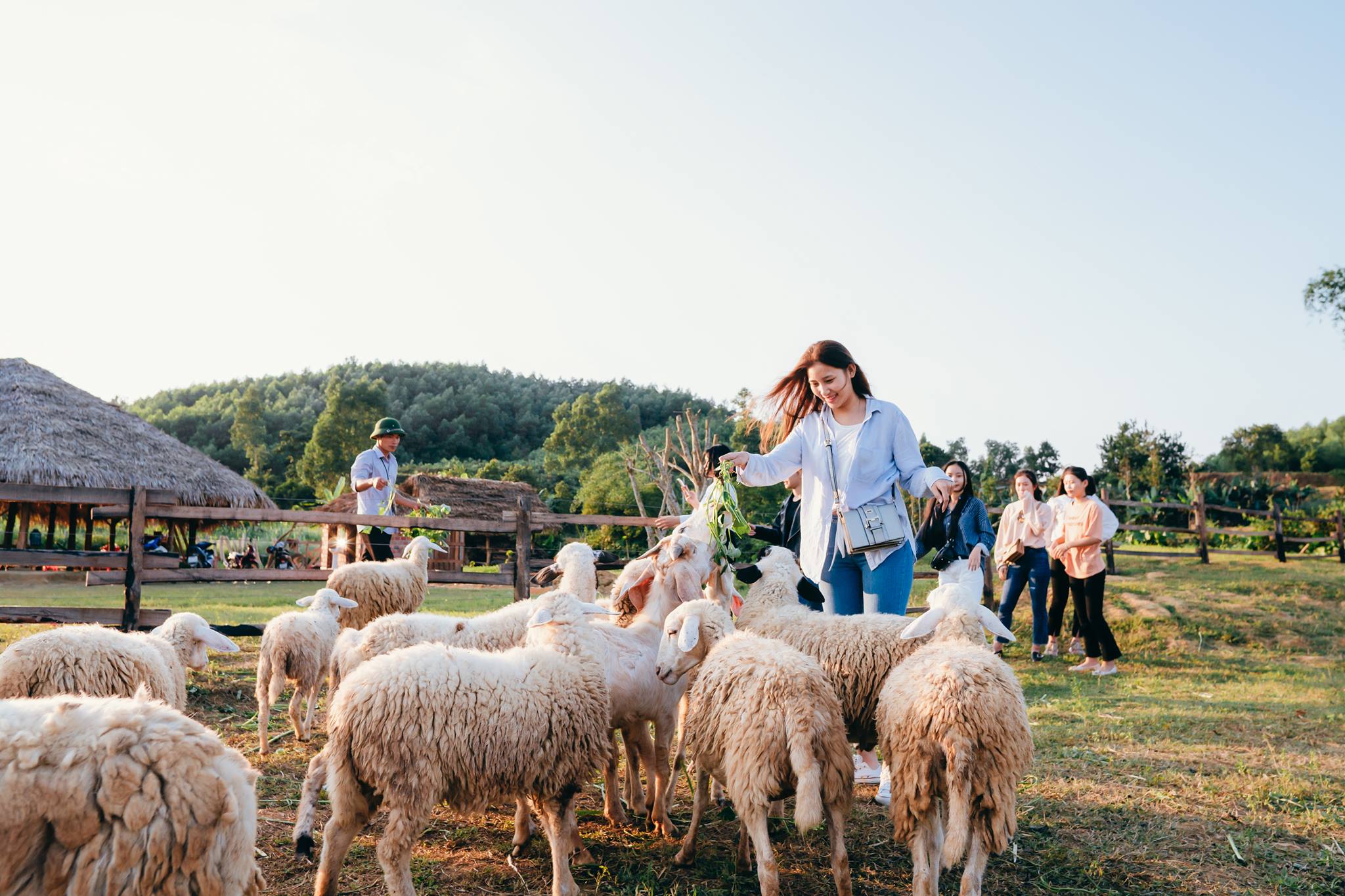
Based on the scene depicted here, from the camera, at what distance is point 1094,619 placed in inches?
383

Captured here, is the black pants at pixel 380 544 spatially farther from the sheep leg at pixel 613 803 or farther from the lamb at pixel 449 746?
the lamb at pixel 449 746

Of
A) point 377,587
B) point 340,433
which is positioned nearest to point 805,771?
point 377,587

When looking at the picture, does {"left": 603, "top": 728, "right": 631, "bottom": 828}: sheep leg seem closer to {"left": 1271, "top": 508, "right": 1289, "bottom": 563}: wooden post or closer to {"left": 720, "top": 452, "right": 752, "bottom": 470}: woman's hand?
{"left": 720, "top": 452, "right": 752, "bottom": 470}: woman's hand

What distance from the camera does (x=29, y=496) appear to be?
8.83 metres

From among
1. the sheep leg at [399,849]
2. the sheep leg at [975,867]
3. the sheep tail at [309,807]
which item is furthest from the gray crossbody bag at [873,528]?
the sheep tail at [309,807]

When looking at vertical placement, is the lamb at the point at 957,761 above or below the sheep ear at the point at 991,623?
below

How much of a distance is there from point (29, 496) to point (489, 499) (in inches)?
950

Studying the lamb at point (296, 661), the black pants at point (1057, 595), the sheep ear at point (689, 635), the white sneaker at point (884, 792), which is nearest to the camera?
the sheep ear at point (689, 635)

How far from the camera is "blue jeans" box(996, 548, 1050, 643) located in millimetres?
10445

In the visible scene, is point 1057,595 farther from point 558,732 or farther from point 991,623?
point 558,732

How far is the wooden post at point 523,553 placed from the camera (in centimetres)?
1055

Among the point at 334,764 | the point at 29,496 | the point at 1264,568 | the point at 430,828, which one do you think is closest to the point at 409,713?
the point at 334,764

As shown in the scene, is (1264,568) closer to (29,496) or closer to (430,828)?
(430,828)

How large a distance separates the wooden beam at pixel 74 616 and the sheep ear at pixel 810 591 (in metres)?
6.42
